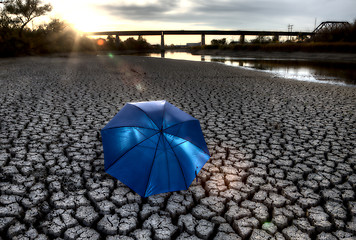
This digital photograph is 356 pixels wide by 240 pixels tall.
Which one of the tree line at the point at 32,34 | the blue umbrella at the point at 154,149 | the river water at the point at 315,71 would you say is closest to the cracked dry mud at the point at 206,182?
the blue umbrella at the point at 154,149

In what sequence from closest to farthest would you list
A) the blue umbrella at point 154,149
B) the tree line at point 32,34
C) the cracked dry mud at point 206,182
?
the cracked dry mud at point 206,182
the blue umbrella at point 154,149
the tree line at point 32,34

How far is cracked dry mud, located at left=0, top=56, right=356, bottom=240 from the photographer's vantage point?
2.05 meters

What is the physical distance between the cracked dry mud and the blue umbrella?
279 millimetres

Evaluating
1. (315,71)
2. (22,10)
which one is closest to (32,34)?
(22,10)

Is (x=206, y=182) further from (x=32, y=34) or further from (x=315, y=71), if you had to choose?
(x=32, y=34)

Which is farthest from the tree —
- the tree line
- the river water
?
the river water

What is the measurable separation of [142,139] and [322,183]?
2.12m

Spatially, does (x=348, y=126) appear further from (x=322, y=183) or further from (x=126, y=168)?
(x=126, y=168)

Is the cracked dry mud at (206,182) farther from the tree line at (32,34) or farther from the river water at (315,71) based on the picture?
the tree line at (32,34)

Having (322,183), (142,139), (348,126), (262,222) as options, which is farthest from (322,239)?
(348,126)

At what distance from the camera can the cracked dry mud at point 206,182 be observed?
205cm

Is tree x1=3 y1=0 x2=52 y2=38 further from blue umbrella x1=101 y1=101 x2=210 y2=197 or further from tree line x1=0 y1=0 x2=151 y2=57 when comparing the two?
blue umbrella x1=101 y1=101 x2=210 y2=197

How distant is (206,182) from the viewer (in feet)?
8.93

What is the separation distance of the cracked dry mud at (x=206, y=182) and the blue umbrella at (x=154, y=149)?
0.28m
